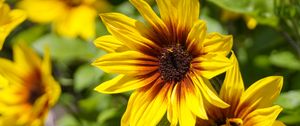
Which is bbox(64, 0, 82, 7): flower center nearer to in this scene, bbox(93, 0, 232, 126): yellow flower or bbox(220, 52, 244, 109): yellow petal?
bbox(93, 0, 232, 126): yellow flower

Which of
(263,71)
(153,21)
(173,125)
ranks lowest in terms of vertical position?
(263,71)

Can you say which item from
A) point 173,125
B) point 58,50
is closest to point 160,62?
point 173,125

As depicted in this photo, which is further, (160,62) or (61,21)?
(61,21)

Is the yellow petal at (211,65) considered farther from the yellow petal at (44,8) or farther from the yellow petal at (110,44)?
the yellow petal at (44,8)

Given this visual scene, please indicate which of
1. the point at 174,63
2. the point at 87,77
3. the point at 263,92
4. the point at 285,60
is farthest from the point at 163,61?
the point at 87,77

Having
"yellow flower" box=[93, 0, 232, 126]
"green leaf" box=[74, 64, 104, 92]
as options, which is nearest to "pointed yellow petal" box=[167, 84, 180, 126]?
"yellow flower" box=[93, 0, 232, 126]

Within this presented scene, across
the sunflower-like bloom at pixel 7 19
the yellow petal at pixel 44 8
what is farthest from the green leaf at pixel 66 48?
the sunflower-like bloom at pixel 7 19

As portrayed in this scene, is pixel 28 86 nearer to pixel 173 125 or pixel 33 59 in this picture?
pixel 33 59
